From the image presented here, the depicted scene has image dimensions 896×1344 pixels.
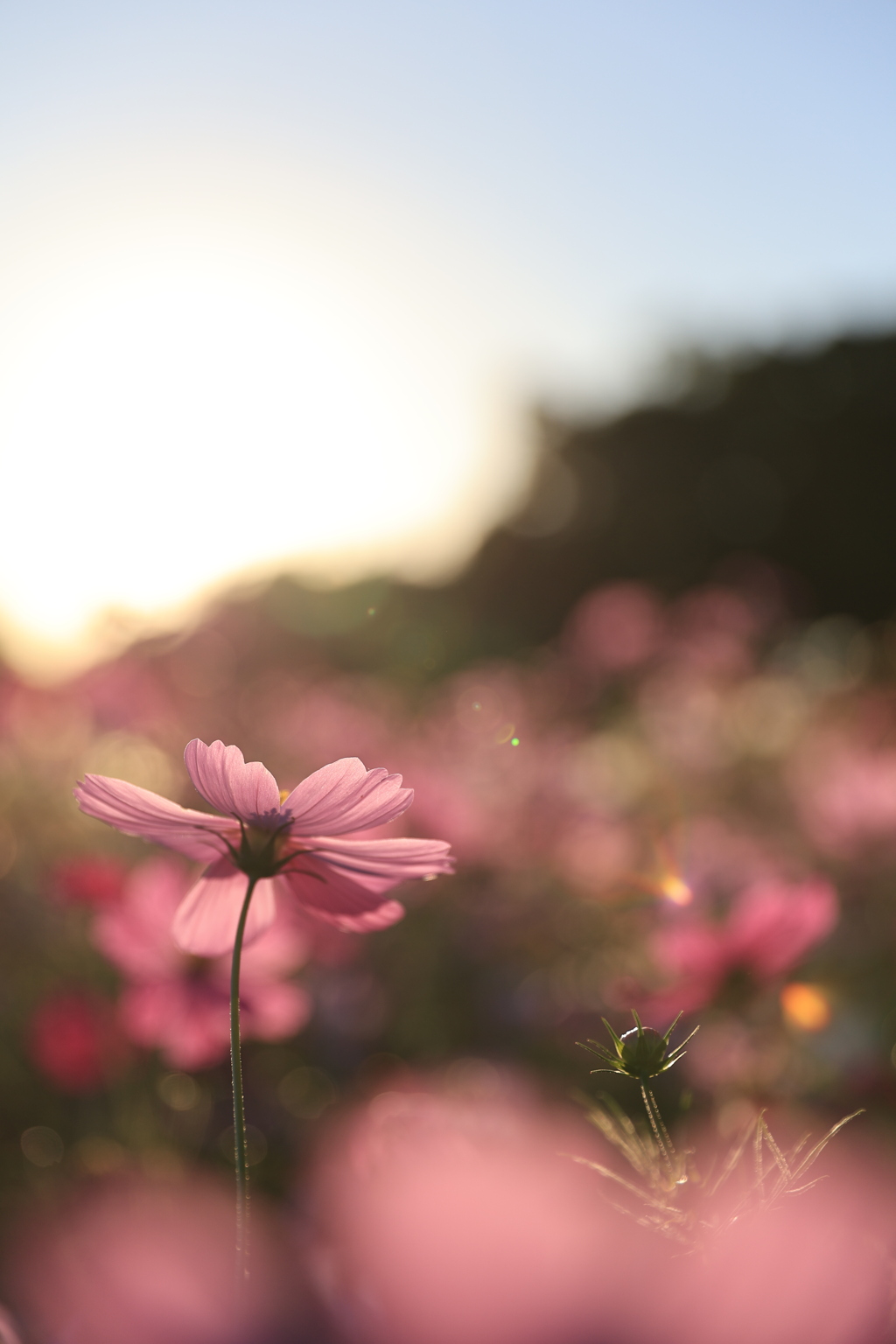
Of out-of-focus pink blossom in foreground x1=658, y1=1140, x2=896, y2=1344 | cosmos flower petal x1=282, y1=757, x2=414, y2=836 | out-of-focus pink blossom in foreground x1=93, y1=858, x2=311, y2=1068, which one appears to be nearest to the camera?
out-of-focus pink blossom in foreground x1=658, y1=1140, x2=896, y2=1344

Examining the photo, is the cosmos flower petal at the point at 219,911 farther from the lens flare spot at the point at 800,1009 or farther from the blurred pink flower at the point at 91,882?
the lens flare spot at the point at 800,1009

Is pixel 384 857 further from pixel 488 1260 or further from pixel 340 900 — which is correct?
pixel 488 1260

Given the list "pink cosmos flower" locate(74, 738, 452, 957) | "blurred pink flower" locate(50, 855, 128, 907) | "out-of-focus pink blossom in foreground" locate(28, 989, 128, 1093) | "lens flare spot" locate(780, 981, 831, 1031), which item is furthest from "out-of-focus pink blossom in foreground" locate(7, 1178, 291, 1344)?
"out-of-focus pink blossom in foreground" locate(28, 989, 128, 1093)

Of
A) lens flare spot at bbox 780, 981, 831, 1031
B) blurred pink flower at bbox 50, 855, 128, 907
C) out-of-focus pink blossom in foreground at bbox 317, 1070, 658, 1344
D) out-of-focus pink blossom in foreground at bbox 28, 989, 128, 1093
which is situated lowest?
lens flare spot at bbox 780, 981, 831, 1031

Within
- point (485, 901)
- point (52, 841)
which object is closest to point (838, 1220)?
point (485, 901)

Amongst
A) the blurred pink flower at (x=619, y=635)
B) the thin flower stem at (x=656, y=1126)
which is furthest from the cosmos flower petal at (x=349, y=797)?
the blurred pink flower at (x=619, y=635)

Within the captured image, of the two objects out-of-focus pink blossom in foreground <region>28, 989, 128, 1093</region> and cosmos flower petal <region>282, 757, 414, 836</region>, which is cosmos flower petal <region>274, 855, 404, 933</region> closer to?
cosmos flower petal <region>282, 757, 414, 836</region>
